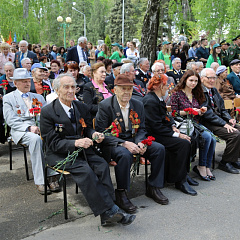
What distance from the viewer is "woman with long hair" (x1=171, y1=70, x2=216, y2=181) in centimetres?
475

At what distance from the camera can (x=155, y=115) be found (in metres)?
4.32

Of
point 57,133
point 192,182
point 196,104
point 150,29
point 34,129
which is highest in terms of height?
point 150,29

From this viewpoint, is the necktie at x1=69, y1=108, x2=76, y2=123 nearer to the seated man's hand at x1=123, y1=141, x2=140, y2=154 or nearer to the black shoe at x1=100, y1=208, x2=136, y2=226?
the seated man's hand at x1=123, y1=141, x2=140, y2=154

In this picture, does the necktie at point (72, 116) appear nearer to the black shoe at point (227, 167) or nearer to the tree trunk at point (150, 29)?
the black shoe at point (227, 167)

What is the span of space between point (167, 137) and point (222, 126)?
1443mm

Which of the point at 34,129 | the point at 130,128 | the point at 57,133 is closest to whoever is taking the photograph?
the point at 57,133

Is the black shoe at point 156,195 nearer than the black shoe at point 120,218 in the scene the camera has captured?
No

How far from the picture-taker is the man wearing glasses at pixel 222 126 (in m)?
5.06

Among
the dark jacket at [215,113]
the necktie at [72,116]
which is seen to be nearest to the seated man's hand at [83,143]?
the necktie at [72,116]

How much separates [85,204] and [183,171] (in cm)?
147

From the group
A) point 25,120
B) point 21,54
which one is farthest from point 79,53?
point 25,120

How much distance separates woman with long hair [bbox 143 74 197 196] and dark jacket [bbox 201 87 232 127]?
105 centimetres

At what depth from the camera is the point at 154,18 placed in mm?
9422

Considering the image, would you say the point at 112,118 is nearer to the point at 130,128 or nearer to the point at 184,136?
the point at 130,128
